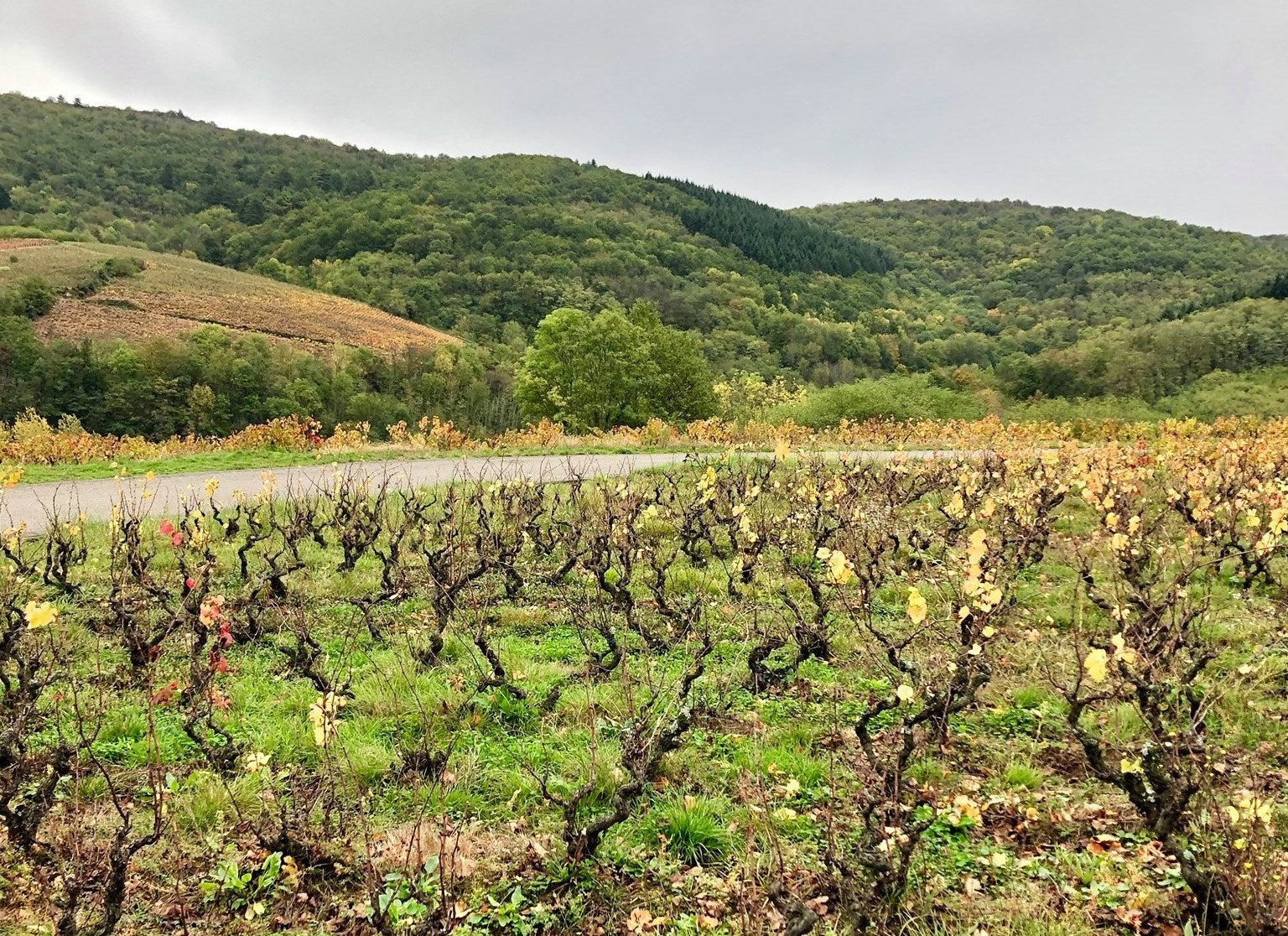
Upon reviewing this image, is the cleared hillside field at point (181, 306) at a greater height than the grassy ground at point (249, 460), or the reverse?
the cleared hillside field at point (181, 306)

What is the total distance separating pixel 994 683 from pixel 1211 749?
1.20 metres

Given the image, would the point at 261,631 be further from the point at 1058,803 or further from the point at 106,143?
the point at 106,143

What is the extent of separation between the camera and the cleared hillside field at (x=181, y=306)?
52.7m

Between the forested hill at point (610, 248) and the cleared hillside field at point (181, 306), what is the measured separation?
8591 millimetres

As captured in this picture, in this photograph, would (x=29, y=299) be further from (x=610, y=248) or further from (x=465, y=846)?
(x=465, y=846)

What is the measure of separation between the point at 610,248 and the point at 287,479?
9642 centimetres

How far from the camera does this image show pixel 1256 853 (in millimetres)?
2174

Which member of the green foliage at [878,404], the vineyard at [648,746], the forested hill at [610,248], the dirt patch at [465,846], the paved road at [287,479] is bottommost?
the dirt patch at [465,846]

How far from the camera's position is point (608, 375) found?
3059 centimetres

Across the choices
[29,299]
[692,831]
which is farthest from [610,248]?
[692,831]

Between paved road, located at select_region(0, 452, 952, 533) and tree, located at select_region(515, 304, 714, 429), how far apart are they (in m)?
14.2

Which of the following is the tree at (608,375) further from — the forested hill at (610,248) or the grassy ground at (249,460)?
the forested hill at (610,248)

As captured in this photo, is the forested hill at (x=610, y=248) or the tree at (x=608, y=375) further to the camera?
the forested hill at (x=610, y=248)

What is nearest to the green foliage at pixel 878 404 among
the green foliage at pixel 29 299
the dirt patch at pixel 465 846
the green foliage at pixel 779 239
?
the dirt patch at pixel 465 846
